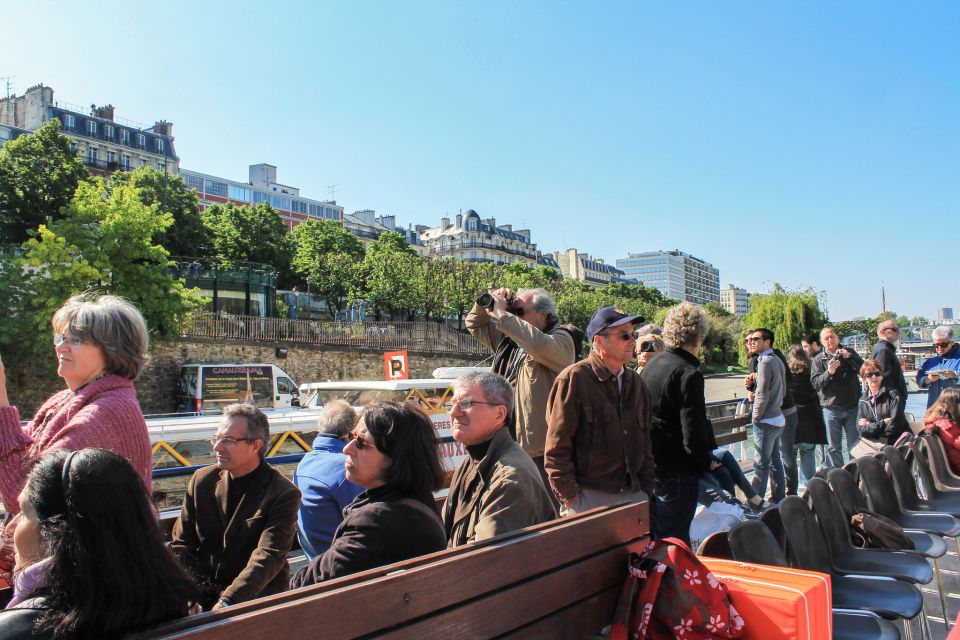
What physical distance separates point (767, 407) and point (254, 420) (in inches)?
185

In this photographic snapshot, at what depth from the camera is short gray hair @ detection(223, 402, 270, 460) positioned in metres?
3.38

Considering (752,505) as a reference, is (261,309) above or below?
above

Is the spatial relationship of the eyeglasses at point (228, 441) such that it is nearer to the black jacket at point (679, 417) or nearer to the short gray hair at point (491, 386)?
the short gray hair at point (491, 386)

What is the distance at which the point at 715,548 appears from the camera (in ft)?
9.78

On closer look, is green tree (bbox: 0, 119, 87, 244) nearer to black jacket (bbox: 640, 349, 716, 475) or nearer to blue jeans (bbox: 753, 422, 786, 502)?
Answer: blue jeans (bbox: 753, 422, 786, 502)

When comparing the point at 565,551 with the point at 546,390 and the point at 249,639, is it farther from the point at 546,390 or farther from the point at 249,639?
the point at 546,390

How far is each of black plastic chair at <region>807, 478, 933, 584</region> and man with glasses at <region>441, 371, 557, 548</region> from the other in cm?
183

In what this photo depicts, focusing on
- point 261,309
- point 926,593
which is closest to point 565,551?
point 926,593

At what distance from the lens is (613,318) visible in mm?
3820

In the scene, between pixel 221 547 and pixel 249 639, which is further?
pixel 221 547

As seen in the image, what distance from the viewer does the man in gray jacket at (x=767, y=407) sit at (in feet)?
20.6

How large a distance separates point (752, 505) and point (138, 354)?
16.0ft

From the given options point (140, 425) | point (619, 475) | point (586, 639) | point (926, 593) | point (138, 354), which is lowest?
point (926, 593)

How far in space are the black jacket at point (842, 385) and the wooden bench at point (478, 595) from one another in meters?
5.66
